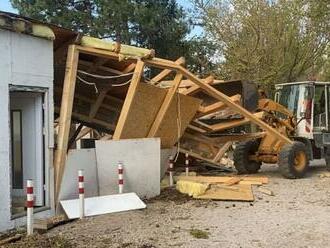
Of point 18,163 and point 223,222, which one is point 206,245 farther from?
point 18,163

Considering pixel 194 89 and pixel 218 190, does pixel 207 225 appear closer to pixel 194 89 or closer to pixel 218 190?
pixel 218 190

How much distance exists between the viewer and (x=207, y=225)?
997cm

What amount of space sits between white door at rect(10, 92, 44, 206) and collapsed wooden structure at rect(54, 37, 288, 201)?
1.24 ft

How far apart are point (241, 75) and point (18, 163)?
63.9 ft

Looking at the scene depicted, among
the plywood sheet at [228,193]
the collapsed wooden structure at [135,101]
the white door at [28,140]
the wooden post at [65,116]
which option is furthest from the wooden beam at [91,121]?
the white door at [28,140]

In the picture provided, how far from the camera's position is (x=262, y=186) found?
47.5 ft

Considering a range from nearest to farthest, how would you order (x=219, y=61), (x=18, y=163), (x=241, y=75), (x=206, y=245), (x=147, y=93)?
(x=206, y=245)
(x=18, y=163)
(x=147, y=93)
(x=241, y=75)
(x=219, y=61)

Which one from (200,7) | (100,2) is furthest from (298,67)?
(100,2)

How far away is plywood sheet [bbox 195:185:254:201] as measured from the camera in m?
12.6

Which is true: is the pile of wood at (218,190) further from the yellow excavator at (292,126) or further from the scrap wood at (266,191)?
the yellow excavator at (292,126)

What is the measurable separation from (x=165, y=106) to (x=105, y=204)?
4011 mm

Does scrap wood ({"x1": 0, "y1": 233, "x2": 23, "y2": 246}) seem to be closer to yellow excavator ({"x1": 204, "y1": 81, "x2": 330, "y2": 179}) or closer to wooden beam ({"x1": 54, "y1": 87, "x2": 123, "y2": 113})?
wooden beam ({"x1": 54, "y1": 87, "x2": 123, "y2": 113})

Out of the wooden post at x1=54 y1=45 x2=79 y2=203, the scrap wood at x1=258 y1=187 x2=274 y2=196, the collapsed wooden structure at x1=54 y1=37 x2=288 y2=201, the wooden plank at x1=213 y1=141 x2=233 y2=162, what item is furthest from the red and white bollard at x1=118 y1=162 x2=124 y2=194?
the wooden plank at x1=213 y1=141 x2=233 y2=162

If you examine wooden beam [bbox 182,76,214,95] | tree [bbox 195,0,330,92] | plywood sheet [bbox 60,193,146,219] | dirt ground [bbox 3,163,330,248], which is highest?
tree [bbox 195,0,330,92]
